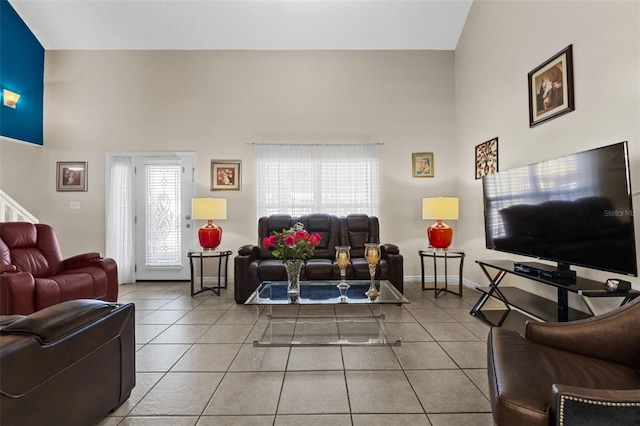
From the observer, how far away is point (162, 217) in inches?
199

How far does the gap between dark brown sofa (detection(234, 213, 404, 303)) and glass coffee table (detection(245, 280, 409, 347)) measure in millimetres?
432

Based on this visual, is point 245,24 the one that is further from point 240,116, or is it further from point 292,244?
point 292,244

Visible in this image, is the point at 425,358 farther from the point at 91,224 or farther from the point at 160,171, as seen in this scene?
the point at 91,224

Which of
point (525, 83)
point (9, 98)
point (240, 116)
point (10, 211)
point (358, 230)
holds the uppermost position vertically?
point (9, 98)

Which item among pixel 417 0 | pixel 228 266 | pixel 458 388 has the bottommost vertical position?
pixel 458 388

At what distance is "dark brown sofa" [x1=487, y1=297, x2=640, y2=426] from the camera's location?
0.99 m

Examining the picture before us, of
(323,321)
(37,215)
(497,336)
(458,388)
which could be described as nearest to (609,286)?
(497,336)

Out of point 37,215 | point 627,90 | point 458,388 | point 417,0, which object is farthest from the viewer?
point 37,215

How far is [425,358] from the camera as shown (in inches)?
93.6

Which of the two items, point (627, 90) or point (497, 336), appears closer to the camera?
point (497, 336)

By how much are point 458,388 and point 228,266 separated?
12.5 ft

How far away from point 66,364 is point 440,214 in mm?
3985

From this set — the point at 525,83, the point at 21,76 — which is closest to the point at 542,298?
the point at 525,83

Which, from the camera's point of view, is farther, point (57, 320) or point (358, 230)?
point (358, 230)
